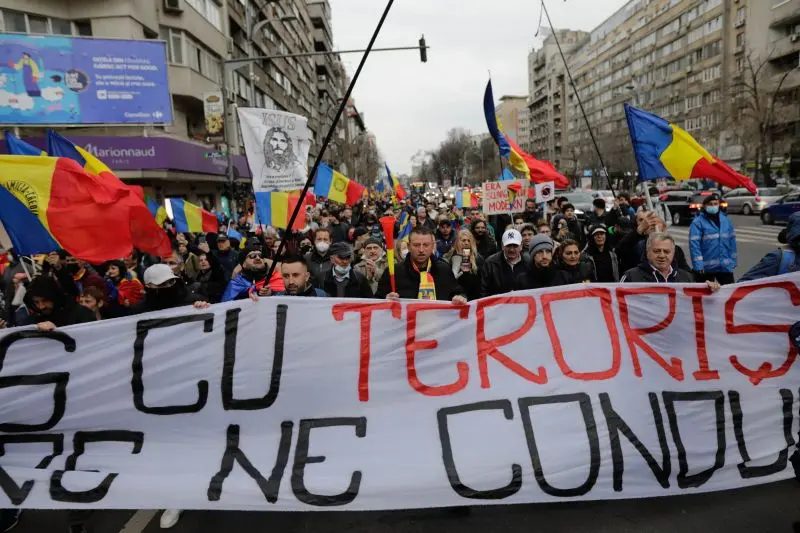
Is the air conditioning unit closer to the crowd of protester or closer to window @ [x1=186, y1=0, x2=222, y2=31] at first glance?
window @ [x1=186, y1=0, x2=222, y2=31]

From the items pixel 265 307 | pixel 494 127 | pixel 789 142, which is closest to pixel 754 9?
pixel 789 142

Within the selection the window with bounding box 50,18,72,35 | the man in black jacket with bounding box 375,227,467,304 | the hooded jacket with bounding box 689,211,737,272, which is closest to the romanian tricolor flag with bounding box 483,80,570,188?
the hooded jacket with bounding box 689,211,737,272

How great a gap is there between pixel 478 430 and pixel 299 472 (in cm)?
105

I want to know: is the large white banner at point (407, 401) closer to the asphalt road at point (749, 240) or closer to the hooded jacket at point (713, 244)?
the hooded jacket at point (713, 244)

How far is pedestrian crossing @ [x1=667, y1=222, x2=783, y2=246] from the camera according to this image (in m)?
15.9

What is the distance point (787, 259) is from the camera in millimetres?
3998

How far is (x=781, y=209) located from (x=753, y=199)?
5.33m

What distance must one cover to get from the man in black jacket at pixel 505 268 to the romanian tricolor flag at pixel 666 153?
1.64m

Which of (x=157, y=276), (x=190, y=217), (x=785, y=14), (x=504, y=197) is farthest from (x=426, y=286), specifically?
(x=785, y=14)

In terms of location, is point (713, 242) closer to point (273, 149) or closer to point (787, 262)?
point (787, 262)

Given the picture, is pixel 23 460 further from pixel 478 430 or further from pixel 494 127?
pixel 494 127

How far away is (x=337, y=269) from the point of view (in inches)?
210

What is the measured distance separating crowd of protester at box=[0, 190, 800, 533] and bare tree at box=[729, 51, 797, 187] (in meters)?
33.1

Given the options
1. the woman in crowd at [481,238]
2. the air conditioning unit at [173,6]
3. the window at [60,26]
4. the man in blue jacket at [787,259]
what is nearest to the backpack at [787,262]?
the man in blue jacket at [787,259]
